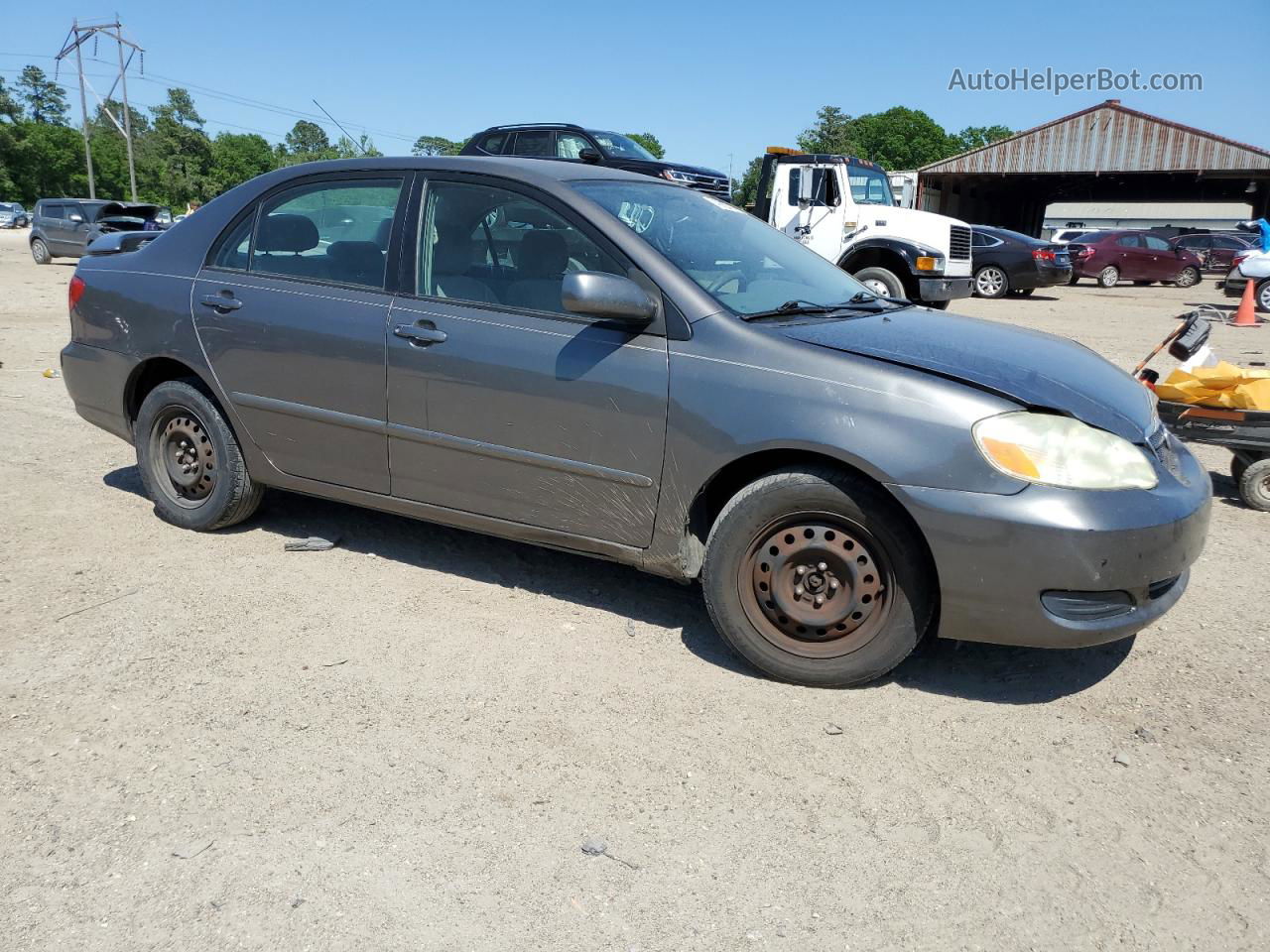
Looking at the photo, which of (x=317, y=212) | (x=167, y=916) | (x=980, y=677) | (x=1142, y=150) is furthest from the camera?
(x=1142, y=150)

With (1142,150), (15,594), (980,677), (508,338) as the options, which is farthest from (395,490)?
(1142,150)

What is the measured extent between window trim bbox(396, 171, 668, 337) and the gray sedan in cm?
1

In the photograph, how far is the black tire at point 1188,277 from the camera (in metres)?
26.4

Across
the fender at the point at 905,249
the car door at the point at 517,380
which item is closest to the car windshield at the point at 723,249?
the car door at the point at 517,380

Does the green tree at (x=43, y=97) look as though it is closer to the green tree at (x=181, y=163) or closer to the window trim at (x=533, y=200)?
the green tree at (x=181, y=163)

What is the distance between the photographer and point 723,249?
13.3 ft

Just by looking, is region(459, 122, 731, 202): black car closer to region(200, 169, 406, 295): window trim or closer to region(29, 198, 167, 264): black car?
region(200, 169, 406, 295): window trim

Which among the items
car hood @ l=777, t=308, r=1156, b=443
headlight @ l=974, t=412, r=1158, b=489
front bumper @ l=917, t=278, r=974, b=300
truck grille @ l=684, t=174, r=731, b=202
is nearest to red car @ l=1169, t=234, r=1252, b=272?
truck grille @ l=684, t=174, r=731, b=202

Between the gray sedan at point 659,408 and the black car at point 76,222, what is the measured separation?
74.5 ft

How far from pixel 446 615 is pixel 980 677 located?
201 cm

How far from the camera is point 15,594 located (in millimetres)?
4102

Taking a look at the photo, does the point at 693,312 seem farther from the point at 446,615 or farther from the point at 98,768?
the point at 98,768

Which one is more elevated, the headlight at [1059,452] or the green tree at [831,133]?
the green tree at [831,133]

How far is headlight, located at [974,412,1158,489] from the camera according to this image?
3.07 meters
